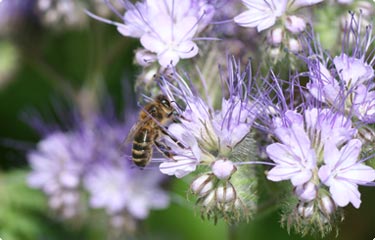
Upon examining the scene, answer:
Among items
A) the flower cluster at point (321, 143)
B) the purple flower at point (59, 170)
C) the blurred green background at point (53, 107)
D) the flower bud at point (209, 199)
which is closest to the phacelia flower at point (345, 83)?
the flower cluster at point (321, 143)

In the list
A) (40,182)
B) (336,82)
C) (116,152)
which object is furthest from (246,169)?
(40,182)

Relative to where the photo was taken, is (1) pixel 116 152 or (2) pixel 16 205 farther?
(2) pixel 16 205

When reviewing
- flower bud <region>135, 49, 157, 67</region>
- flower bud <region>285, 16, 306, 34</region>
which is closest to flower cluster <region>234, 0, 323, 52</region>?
flower bud <region>285, 16, 306, 34</region>

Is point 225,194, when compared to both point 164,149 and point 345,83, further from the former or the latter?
point 345,83

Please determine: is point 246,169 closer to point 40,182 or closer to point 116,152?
point 116,152


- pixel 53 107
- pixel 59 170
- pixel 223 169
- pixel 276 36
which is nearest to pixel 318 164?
pixel 223 169

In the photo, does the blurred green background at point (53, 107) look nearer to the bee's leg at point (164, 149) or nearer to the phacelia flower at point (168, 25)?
the bee's leg at point (164, 149)

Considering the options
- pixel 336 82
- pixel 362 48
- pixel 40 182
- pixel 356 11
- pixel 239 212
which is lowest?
pixel 239 212
